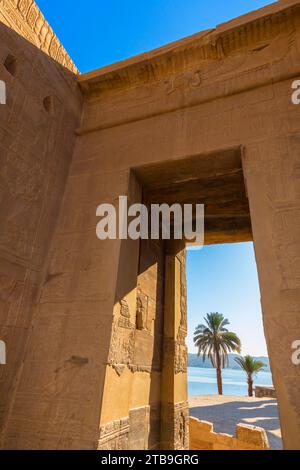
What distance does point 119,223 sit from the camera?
3297 millimetres

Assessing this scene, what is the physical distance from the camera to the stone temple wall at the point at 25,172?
9.34 ft

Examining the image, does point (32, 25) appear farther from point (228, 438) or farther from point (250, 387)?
point (250, 387)

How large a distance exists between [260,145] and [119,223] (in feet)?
5.76

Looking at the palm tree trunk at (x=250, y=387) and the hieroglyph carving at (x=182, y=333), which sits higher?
the hieroglyph carving at (x=182, y=333)

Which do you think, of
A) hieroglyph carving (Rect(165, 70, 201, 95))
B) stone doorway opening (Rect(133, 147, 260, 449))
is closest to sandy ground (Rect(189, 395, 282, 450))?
stone doorway opening (Rect(133, 147, 260, 449))

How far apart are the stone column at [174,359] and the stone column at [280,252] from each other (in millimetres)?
2729

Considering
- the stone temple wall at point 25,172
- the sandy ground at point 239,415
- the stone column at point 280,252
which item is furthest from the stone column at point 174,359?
the sandy ground at point 239,415

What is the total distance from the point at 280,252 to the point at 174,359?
2939mm

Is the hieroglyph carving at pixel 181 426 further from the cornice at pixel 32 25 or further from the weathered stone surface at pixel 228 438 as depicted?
the cornice at pixel 32 25

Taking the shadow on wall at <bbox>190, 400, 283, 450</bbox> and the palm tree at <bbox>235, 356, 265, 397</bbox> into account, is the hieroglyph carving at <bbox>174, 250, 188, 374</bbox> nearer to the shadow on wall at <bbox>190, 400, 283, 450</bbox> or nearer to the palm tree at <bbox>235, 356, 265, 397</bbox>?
the shadow on wall at <bbox>190, 400, 283, 450</bbox>

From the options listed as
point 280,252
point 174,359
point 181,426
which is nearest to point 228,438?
point 181,426

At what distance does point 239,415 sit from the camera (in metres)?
12.6

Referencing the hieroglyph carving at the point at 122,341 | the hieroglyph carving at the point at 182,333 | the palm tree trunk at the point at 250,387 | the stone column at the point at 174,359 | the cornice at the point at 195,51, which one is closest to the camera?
the hieroglyph carving at the point at 122,341
